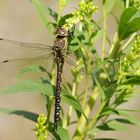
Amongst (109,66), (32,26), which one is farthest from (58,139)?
(32,26)

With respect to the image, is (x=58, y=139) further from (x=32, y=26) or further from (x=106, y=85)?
(x=32, y=26)

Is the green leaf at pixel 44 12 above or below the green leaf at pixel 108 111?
above

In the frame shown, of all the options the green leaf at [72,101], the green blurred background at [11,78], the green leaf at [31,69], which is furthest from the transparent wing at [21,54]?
the green blurred background at [11,78]

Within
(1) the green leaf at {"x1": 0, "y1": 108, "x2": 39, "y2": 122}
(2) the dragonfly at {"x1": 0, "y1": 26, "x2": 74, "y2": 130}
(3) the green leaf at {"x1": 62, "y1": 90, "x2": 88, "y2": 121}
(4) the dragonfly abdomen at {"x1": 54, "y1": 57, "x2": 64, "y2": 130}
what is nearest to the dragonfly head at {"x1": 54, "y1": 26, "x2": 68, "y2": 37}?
(2) the dragonfly at {"x1": 0, "y1": 26, "x2": 74, "y2": 130}

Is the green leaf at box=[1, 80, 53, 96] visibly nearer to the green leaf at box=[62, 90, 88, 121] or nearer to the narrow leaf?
the green leaf at box=[62, 90, 88, 121]

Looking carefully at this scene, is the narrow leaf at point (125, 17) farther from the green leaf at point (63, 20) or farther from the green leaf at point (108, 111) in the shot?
the green leaf at point (108, 111)
